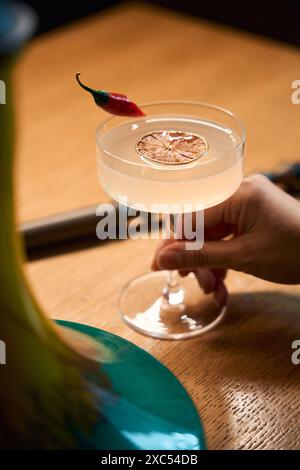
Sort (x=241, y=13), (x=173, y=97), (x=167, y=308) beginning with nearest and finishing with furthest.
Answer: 1. (x=167, y=308)
2. (x=173, y=97)
3. (x=241, y=13)

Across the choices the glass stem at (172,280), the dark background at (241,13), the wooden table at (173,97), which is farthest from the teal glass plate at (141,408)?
the dark background at (241,13)

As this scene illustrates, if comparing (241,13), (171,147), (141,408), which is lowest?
(241,13)

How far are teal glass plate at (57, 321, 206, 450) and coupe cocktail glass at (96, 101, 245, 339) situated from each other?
13 centimetres

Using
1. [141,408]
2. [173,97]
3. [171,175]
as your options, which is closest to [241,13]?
[173,97]

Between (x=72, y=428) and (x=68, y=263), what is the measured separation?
501 mm

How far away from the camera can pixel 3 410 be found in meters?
0.69

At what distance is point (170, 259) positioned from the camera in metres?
0.97

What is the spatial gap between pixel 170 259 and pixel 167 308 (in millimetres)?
138

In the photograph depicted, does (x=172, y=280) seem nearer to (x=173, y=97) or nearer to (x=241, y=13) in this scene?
(x=173, y=97)

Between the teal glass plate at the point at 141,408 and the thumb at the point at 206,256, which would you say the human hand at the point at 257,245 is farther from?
the teal glass plate at the point at 141,408

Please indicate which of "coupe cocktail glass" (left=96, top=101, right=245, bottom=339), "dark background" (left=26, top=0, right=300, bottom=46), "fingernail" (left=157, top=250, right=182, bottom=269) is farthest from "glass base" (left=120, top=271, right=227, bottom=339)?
"dark background" (left=26, top=0, right=300, bottom=46)

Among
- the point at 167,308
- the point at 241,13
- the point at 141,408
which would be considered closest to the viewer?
the point at 141,408

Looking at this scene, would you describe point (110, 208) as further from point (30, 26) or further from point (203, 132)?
point (30, 26)

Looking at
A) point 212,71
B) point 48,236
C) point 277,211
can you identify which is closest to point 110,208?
point 48,236
